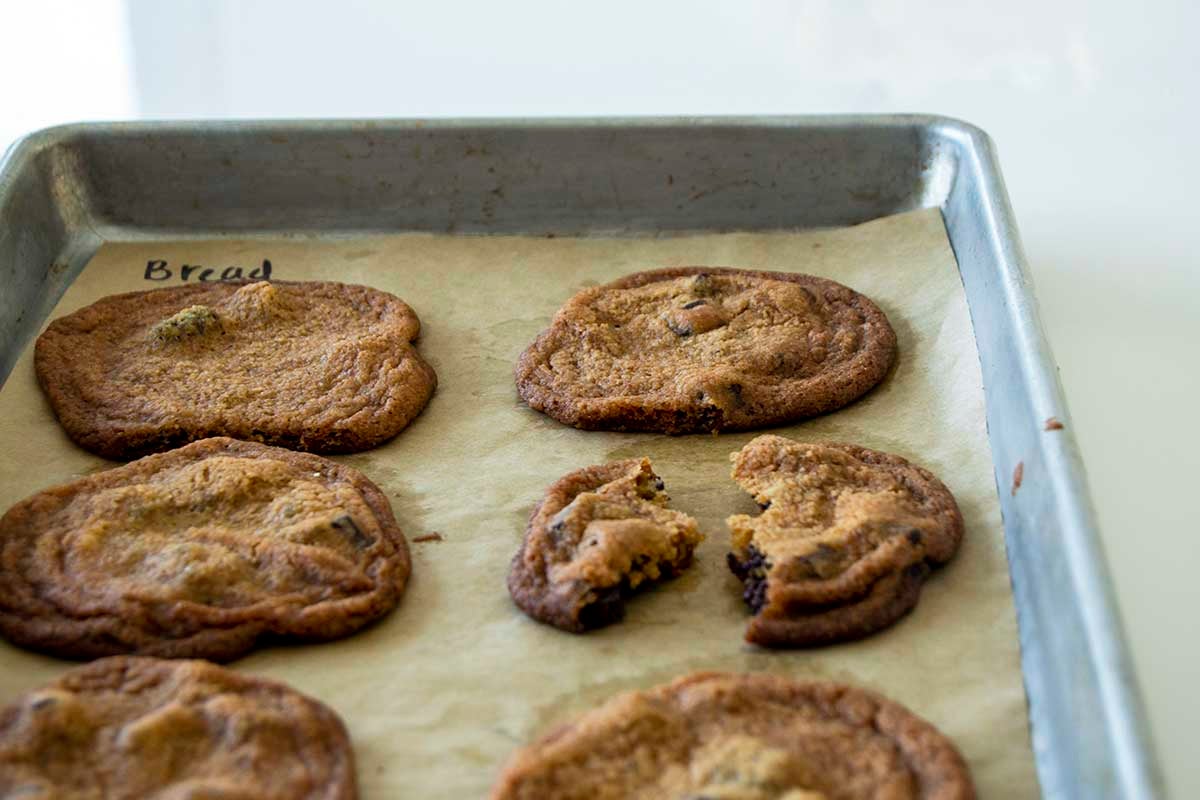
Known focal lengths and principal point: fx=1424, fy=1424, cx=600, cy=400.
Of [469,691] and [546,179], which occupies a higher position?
[546,179]

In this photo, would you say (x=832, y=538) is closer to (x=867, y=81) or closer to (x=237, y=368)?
(x=237, y=368)

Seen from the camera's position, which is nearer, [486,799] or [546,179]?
[486,799]

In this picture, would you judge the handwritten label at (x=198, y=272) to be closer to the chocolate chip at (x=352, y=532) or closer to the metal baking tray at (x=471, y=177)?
the metal baking tray at (x=471, y=177)

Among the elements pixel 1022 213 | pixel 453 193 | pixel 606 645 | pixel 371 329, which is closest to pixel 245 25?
pixel 453 193

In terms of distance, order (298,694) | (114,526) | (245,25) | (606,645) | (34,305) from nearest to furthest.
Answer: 1. (298,694)
2. (606,645)
3. (114,526)
4. (34,305)
5. (245,25)

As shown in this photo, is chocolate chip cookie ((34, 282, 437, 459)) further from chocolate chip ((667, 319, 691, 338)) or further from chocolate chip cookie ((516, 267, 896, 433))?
chocolate chip ((667, 319, 691, 338))

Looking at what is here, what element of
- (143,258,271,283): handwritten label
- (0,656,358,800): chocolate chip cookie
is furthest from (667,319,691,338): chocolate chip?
(0,656,358,800): chocolate chip cookie

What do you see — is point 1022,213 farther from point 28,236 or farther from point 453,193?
point 28,236
